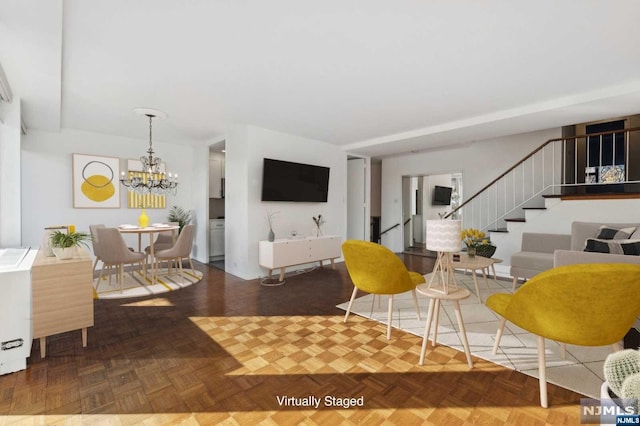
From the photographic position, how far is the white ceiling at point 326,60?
199 centimetres

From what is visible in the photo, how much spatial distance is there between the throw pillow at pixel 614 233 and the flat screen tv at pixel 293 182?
4.19m

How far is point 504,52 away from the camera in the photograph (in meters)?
2.52

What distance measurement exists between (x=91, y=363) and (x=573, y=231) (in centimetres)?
583

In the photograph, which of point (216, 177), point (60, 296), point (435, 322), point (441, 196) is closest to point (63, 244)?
point (60, 296)

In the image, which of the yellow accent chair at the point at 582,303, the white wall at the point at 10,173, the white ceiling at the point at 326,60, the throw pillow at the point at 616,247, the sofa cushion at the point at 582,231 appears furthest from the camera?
the sofa cushion at the point at 582,231

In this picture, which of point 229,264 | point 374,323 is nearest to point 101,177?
point 229,264

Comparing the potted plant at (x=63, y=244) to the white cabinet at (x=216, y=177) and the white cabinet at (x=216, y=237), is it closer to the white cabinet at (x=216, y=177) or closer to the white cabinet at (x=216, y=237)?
the white cabinet at (x=216, y=237)

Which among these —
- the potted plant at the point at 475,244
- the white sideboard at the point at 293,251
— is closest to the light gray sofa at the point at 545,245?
the potted plant at the point at 475,244

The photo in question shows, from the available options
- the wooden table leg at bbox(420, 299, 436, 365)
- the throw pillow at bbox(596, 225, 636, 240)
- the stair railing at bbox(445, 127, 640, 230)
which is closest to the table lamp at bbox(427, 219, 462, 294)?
the wooden table leg at bbox(420, 299, 436, 365)

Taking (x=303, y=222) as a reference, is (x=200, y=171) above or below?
above

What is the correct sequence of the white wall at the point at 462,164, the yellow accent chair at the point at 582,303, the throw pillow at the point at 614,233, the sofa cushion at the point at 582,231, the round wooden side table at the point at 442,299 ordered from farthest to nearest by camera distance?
the white wall at the point at 462,164, the sofa cushion at the point at 582,231, the throw pillow at the point at 614,233, the round wooden side table at the point at 442,299, the yellow accent chair at the point at 582,303

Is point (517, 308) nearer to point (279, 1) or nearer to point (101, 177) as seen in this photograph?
point (279, 1)

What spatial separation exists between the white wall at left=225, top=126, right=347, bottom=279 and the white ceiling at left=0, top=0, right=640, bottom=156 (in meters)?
0.56

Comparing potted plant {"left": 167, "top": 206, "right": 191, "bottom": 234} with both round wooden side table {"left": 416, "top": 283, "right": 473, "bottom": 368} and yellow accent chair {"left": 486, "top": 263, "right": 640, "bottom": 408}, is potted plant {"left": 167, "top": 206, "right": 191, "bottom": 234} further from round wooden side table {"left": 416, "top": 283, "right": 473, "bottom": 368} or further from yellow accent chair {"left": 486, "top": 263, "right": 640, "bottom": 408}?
yellow accent chair {"left": 486, "top": 263, "right": 640, "bottom": 408}
